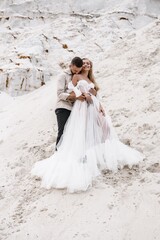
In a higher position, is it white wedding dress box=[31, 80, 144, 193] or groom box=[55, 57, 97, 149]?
groom box=[55, 57, 97, 149]

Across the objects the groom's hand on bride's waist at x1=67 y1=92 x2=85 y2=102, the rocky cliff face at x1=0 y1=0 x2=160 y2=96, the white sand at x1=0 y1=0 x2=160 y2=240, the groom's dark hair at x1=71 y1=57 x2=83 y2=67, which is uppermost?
the rocky cliff face at x1=0 y1=0 x2=160 y2=96

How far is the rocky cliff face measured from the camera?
10.1m

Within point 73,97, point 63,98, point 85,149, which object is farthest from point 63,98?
point 85,149

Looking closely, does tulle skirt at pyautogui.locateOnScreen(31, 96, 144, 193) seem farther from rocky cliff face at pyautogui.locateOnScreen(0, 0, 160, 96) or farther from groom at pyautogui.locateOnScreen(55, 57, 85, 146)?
rocky cliff face at pyautogui.locateOnScreen(0, 0, 160, 96)

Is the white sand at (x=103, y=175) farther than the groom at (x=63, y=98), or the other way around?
the groom at (x=63, y=98)

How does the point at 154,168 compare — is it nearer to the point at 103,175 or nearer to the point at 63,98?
the point at 103,175

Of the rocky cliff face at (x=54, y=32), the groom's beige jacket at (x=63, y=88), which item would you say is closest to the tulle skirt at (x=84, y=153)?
the groom's beige jacket at (x=63, y=88)

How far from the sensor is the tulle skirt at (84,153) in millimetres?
4055

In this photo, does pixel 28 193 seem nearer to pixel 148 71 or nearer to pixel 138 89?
pixel 138 89

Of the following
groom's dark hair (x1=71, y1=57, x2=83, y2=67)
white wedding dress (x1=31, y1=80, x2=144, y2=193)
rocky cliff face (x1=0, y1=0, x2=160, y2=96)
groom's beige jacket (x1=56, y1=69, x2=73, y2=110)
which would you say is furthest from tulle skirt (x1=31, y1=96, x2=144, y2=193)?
rocky cliff face (x1=0, y1=0, x2=160, y2=96)

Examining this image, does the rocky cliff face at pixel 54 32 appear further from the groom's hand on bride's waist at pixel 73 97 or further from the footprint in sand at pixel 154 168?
the footprint in sand at pixel 154 168

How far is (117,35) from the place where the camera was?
43.9 ft

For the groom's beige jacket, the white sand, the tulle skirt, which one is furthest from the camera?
the groom's beige jacket

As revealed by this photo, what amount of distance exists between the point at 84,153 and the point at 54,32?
32.7 feet
